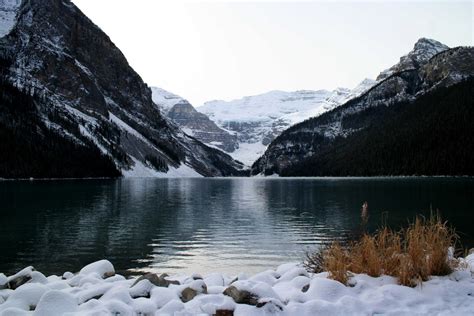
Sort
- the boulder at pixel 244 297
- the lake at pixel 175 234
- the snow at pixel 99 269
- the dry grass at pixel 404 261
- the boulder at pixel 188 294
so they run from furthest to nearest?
the lake at pixel 175 234 < the snow at pixel 99 269 < the dry grass at pixel 404 261 < the boulder at pixel 188 294 < the boulder at pixel 244 297

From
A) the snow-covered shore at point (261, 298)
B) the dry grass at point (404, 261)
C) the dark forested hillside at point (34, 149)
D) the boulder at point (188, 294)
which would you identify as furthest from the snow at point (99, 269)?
the dark forested hillside at point (34, 149)

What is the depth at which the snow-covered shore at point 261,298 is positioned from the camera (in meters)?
9.52

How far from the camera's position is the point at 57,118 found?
197750 millimetres

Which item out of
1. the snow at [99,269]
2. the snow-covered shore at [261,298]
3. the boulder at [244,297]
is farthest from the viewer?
the snow at [99,269]

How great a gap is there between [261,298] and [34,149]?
162678 millimetres

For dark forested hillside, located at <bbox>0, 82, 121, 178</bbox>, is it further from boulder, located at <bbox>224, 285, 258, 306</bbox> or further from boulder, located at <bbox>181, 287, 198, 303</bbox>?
boulder, located at <bbox>224, 285, 258, 306</bbox>

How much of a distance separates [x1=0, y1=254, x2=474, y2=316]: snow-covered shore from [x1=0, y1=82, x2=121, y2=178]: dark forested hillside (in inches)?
5499

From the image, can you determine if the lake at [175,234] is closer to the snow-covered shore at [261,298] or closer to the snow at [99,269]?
the snow at [99,269]

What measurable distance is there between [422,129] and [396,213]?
539 ft

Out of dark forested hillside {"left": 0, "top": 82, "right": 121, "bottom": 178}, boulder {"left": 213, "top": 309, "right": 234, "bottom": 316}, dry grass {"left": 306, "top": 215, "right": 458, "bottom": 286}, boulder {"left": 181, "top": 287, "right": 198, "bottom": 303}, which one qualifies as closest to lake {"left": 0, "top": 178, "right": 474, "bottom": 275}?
dry grass {"left": 306, "top": 215, "right": 458, "bottom": 286}

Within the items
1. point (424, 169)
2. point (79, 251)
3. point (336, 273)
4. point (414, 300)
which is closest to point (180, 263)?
point (79, 251)

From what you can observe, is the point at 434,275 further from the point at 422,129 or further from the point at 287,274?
the point at 422,129

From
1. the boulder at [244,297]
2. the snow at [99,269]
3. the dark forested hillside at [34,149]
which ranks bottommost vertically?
the snow at [99,269]

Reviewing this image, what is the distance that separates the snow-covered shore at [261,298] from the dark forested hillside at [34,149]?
140 m
